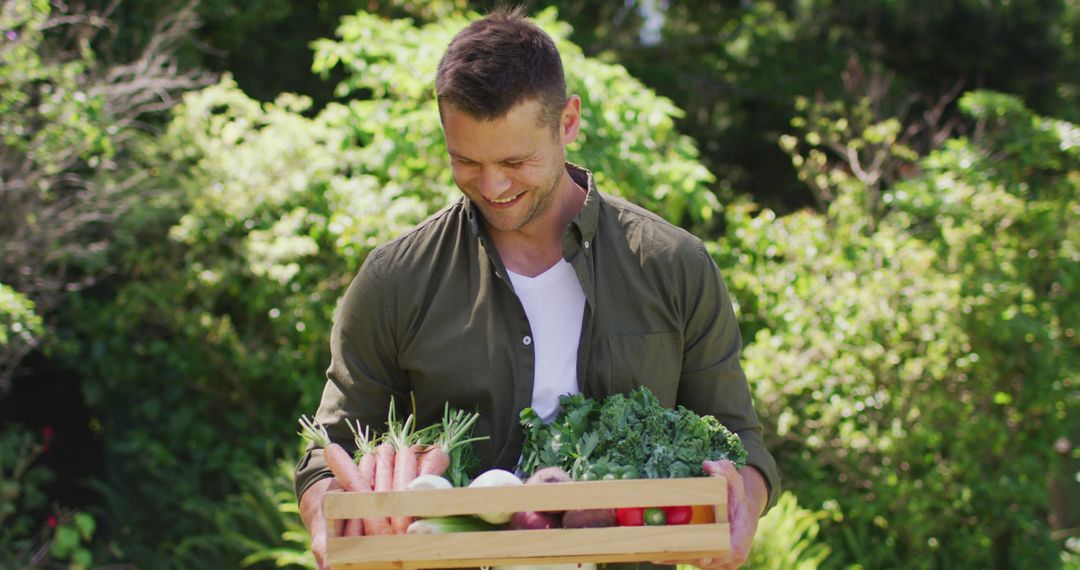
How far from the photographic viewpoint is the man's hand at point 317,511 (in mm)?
2459

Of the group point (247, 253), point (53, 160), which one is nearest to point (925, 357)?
point (247, 253)

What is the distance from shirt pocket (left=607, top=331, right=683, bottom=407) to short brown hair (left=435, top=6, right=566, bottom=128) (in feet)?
1.65

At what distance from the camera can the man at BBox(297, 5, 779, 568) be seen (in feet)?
8.36

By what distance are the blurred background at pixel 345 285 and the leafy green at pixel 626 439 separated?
3.06 metres

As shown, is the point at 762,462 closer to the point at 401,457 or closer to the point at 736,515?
the point at 736,515

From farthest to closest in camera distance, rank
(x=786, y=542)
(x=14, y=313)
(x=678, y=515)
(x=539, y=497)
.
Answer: (x=786, y=542) → (x=14, y=313) → (x=678, y=515) → (x=539, y=497)

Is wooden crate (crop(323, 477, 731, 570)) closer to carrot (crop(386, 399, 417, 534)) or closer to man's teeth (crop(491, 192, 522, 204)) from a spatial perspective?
carrot (crop(386, 399, 417, 534))

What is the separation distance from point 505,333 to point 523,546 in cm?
55

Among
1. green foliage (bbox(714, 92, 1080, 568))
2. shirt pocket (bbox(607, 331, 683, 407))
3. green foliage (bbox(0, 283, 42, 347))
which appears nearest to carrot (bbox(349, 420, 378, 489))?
shirt pocket (bbox(607, 331, 683, 407))

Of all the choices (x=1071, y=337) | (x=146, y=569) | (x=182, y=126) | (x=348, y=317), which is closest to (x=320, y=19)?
(x=182, y=126)

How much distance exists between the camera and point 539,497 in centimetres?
218

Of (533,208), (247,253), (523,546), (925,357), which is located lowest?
(925,357)

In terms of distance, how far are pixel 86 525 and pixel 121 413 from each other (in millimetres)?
891

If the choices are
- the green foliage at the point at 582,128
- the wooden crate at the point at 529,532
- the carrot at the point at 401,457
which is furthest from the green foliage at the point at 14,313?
the wooden crate at the point at 529,532
